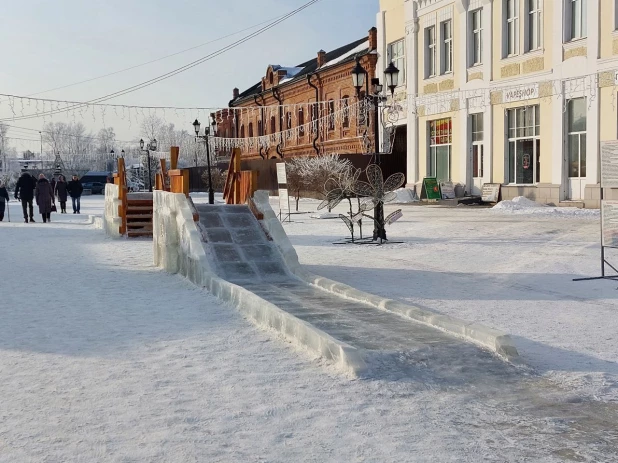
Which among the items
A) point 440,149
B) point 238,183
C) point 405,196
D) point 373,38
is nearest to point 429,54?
point 440,149

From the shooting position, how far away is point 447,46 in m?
26.9

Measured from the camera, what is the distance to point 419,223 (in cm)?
1853

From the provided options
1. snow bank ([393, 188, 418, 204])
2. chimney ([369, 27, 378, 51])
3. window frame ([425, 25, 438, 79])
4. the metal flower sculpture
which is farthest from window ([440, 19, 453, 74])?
the metal flower sculpture

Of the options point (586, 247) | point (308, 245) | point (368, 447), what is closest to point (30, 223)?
point (308, 245)

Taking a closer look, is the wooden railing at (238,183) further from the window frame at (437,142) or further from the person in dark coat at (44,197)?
the window frame at (437,142)

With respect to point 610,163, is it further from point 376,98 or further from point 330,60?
point 330,60

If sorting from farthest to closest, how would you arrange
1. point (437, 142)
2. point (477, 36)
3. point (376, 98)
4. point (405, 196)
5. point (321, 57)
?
point (321, 57) → point (405, 196) → point (437, 142) → point (477, 36) → point (376, 98)

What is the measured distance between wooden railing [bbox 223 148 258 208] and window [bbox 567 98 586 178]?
1165cm

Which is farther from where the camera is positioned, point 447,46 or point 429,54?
point 429,54

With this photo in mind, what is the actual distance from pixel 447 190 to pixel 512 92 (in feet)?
14.6

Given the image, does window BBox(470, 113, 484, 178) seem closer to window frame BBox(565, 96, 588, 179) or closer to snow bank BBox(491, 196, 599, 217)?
snow bank BBox(491, 196, 599, 217)

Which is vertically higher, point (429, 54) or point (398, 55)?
point (398, 55)

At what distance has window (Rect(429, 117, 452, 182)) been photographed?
26984 mm

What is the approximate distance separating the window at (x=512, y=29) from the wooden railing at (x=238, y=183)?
43.3 feet
